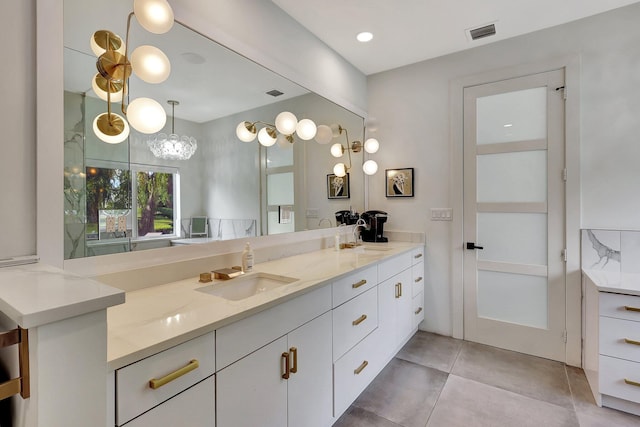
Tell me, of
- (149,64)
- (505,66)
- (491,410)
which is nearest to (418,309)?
(491,410)

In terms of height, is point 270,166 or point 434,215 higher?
point 270,166

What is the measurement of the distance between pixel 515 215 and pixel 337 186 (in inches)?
61.8

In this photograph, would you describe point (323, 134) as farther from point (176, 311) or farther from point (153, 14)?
point (176, 311)

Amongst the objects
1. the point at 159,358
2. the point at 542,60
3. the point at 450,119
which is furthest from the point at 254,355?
the point at 542,60

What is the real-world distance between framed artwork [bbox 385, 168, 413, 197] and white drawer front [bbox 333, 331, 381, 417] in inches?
59.7

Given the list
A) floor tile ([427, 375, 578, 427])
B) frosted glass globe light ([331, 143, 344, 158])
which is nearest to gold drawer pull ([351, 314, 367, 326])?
floor tile ([427, 375, 578, 427])

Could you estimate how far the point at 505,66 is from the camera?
8.50ft

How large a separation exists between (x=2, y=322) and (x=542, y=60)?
11.2ft

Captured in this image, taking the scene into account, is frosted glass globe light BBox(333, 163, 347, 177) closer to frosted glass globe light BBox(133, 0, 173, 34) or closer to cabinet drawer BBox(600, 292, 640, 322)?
frosted glass globe light BBox(133, 0, 173, 34)

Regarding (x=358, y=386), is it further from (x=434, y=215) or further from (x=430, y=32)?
(x=430, y=32)

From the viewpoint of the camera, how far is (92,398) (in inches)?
25.4

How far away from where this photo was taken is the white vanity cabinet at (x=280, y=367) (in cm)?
106

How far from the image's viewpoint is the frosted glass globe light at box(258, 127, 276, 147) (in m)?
2.08

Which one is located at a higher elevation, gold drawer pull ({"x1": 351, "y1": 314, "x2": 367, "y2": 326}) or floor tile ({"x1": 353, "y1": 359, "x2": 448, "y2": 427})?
gold drawer pull ({"x1": 351, "y1": 314, "x2": 367, "y2": 326})
